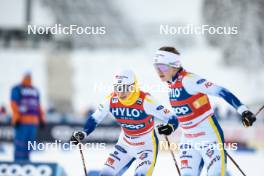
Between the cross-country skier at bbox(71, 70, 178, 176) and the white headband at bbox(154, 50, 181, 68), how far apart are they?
31cm

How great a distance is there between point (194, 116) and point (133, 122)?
2.02 ft

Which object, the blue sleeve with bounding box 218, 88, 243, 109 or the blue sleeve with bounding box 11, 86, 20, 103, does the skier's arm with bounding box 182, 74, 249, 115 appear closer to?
the blue sleeve with bounding box 218, 88, 243, 109

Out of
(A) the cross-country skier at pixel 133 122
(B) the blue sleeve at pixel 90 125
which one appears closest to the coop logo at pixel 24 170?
(B) the blue sleeve at pixel 90 125

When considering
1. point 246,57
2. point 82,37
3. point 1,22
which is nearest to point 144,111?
point 246,57

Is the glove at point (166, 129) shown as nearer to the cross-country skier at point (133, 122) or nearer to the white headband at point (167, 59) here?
the cross-country skier at point (133, 122)

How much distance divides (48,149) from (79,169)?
11.1 feet

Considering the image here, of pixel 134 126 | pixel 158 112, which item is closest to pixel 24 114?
pixel 134 126

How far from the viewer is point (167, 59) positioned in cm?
588

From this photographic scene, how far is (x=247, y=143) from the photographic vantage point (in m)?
12.7

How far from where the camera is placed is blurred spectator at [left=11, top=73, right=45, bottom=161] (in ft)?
31.0

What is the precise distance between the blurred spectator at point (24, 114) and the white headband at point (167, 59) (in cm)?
403

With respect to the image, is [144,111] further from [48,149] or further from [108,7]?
[108,7]

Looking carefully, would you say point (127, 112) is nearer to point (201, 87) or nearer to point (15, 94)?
point (201, 87)

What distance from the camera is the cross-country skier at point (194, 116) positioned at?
18.4 ft
